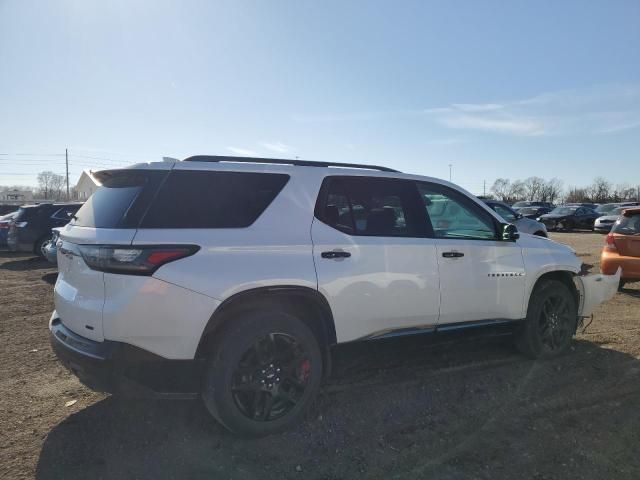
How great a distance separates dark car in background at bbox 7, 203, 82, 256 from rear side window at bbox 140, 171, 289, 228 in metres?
11.2

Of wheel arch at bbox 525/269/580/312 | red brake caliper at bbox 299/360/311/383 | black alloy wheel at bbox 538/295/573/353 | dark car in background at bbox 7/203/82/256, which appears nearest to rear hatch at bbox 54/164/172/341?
red brake caliper at bbox 299/360/311/383

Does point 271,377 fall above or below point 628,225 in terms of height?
below

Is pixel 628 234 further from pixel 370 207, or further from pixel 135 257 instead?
pixel 135 257

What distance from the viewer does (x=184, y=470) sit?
3.04 meters

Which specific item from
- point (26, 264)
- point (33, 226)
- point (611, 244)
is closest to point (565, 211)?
point (611, 244)

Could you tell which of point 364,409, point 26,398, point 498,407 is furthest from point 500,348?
point 26,398

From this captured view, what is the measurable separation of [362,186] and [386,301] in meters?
0.94

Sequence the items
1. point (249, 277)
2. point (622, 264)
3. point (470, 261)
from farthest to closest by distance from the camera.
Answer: point (622, 264), point (470, 261), point (249, 277)

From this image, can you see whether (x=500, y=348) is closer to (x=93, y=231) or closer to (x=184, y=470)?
(x=184, y=470)

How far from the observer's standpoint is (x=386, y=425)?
11.9 ft

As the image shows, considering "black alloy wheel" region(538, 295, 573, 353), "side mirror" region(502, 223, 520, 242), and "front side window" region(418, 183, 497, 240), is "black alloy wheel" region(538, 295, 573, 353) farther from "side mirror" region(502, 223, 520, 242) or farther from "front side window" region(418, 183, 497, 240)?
Answer: "front side window" region(418, 183, 497, 240)

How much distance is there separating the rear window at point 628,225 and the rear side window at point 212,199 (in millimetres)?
7076

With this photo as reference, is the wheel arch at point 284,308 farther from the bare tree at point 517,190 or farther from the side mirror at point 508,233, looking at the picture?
the bare tree at point 517,190

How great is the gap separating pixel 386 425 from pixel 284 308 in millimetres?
1149
